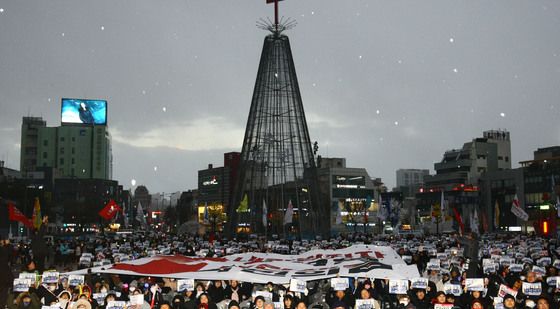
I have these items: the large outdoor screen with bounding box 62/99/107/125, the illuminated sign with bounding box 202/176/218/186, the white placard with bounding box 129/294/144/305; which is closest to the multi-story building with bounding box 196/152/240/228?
the illuminated sign with bounding box 202/176/218/186

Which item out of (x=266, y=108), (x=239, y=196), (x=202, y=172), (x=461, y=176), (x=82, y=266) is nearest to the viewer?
(x=82, y=266)

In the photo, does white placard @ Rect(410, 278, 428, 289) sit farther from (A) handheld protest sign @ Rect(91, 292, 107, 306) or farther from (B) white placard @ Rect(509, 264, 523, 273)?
(A) handheld protest sign @ Rect(91, 292, 107, 306)

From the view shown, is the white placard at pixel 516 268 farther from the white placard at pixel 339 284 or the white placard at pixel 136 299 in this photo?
the white placard at pixel 136 299

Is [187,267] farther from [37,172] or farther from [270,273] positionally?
[37,172]

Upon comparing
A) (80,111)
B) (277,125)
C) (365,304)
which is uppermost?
(80,111)

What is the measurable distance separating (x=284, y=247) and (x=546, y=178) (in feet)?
314

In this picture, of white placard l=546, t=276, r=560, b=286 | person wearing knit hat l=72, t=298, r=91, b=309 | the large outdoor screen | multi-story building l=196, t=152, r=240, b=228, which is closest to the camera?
person wearing knit hat l=72, t=298, r=91, b=309

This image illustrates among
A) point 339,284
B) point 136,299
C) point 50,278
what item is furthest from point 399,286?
point 50,278

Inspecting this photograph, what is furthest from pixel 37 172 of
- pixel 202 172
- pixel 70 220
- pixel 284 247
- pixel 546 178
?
pixel 284 247

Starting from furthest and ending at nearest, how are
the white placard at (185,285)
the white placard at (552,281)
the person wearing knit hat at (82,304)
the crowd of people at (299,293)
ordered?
the white placard at (552,281)
the white placard at (185,285)
the crowd of people at (299,293)
the person wearing knit hat at (82,304)

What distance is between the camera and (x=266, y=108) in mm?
56812

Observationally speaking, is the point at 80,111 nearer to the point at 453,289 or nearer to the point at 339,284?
the point at 339,284

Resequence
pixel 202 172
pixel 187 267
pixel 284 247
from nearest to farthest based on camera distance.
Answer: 1. pixel 187 267
2. pixel 284 247
3. pixel 202 172

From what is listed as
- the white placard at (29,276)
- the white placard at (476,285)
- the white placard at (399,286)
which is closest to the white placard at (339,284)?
the white placard at (399,286)
